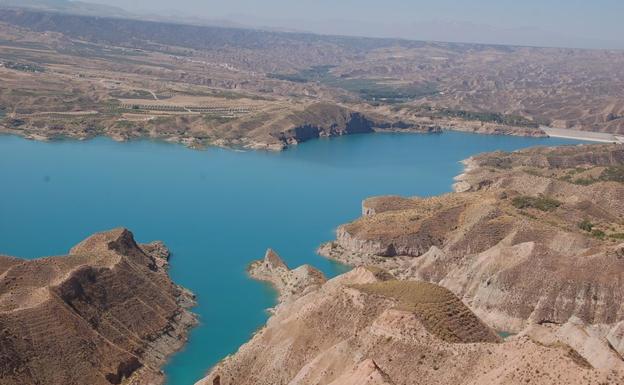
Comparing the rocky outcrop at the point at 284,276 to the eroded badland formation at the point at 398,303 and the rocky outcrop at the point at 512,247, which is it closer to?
the eroded badland formation at the point at 398,303

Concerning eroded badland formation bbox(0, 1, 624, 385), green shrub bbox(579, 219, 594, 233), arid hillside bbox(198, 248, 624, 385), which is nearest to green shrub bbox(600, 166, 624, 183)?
eroded badland formation bbox(0, 1, 624, 385)

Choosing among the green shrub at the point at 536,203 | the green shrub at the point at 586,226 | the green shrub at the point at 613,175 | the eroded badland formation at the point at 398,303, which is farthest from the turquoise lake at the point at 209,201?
the green shrub at the point at 586,226

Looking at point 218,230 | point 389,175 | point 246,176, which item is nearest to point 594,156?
point 389,175

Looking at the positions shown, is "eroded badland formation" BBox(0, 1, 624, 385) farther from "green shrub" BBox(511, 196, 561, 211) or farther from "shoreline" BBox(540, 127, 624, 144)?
"shoreline" BBox(540, 127, 624, 144)

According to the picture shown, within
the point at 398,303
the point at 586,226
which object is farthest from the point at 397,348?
the point at 586,226

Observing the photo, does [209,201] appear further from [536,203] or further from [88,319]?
[88,319]

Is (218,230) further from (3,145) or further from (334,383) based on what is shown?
(3,145)
